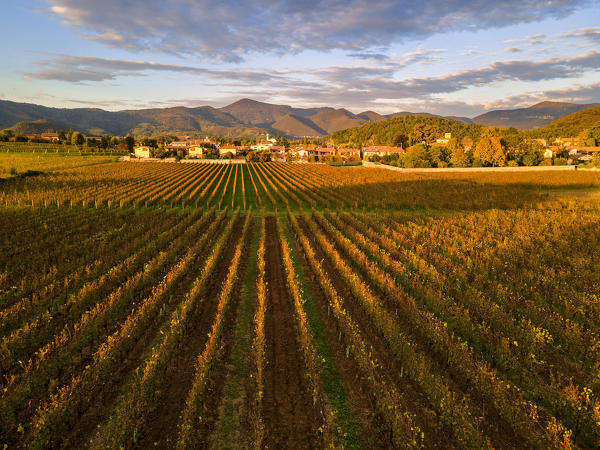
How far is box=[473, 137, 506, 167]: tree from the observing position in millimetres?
78375

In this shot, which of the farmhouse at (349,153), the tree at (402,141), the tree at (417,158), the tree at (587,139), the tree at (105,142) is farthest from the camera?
the tree at (402,141)

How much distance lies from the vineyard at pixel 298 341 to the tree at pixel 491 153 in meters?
69.3

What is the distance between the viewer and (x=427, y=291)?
1209 cm

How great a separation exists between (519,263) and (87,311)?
1824 cm

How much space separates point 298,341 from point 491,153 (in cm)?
8799

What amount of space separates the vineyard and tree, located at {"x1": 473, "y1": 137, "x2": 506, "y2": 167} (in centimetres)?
6927

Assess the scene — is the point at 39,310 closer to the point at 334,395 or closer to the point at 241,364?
the point at 241,364

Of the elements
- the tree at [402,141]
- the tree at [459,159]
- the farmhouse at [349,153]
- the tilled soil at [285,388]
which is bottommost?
the tilled soil at [285,388]

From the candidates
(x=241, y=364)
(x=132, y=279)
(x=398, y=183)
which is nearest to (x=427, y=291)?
(x=241, y=364)

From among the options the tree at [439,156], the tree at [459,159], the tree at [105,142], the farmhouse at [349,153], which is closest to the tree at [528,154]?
the tree at [459,159]

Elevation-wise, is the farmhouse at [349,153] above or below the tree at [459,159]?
above

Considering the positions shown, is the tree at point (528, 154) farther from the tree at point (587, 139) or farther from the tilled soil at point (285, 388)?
the tree at point (587, 139)

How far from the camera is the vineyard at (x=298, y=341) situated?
20.4 feet

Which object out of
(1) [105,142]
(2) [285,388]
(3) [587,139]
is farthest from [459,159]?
(1) [105,142]
